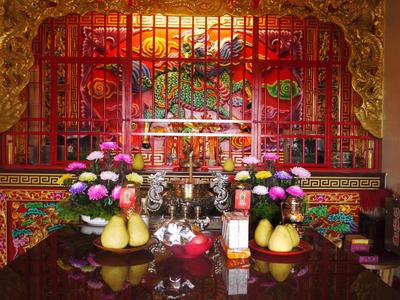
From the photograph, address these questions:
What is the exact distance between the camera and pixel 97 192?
187 cm

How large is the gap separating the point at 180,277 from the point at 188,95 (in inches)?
157

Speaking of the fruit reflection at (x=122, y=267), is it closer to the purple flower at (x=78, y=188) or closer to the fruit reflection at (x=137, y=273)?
the fruit reflection at (x=137, y=273)

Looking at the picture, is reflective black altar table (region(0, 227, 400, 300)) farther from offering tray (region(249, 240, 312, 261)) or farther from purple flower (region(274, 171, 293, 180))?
purple flower (region(274, 171, 293, 180))

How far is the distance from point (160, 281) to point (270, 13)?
9.91 feet

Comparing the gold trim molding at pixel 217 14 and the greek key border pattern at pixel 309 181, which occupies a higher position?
the gold trim molding at pixel 217 14

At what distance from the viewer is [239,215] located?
1637mm

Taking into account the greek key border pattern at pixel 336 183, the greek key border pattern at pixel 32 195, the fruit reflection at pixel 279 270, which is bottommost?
the greek key border pattern at pixel 32 195

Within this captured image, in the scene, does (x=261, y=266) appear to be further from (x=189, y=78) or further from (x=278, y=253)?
(x=189, y=78)

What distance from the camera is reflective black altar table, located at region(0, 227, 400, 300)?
1.19m

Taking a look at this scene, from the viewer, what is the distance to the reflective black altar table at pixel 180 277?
1.19m

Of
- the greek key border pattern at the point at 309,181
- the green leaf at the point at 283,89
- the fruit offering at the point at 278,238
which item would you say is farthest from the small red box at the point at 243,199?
the green leaf at the point at 283,89

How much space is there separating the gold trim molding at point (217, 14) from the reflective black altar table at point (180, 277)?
245cm

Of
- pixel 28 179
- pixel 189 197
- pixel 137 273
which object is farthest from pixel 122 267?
pixel 28 179

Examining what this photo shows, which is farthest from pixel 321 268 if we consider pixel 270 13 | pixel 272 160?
pixel 270 13
